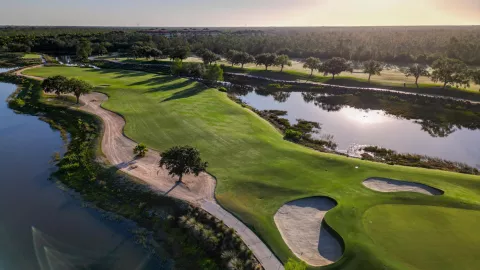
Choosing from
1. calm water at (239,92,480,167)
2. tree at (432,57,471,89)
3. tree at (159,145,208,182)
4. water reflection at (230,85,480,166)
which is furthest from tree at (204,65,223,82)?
tree at (159,145,208,182)

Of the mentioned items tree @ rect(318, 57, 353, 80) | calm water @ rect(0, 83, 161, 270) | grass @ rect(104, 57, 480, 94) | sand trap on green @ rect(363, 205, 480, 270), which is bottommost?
calm water @ rect(0, 83, 161, 270)

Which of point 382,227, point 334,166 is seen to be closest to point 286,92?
point 334,166

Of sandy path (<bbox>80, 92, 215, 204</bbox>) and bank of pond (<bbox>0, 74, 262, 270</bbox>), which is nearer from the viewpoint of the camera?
bank of pond (<bbox>0, 74, 262, 270</bbox>)

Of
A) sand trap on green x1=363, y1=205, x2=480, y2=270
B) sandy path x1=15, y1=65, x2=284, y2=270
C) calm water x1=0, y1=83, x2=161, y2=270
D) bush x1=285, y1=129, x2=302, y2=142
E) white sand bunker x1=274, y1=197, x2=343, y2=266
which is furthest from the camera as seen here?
bush x1=285, y1=129, x2=302, y2=142

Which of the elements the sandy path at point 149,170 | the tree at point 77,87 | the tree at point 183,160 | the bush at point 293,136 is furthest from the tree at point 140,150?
the tree at point 77,87

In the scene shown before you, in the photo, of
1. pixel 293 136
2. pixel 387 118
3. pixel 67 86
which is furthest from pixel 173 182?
pixel 387 118

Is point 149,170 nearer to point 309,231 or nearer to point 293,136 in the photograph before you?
point 309,231

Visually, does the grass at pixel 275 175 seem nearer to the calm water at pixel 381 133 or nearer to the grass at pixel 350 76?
the calm water at pixel 381 133

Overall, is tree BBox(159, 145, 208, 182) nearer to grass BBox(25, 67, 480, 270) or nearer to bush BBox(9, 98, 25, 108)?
grass BBox(25, 67, 480, 270)
